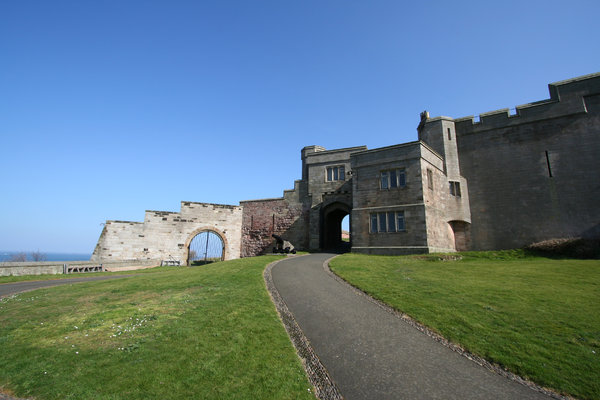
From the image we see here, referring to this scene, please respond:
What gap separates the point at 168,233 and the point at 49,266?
9757mm

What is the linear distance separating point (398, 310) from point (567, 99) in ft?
79.9

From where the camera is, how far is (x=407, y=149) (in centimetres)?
2273

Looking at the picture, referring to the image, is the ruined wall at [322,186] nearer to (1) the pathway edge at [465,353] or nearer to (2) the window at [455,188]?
(2) the window at [455,188]

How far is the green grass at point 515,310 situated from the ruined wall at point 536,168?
26.0 ft

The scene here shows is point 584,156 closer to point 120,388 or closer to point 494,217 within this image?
point 494,217

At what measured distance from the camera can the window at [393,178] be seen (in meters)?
22.9

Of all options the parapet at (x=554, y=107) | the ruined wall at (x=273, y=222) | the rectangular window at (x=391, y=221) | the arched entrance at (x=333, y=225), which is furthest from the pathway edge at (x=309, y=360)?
the parapet at (x=554, y=107)

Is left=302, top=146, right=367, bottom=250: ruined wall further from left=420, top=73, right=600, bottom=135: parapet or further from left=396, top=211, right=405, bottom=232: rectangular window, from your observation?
left=420, top=73, right=600, bottom=135: parapet

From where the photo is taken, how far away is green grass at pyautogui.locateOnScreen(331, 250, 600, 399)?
219 inches

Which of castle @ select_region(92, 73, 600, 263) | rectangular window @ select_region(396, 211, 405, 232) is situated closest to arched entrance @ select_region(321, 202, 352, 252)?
castle @ select_region(92, 73, 600, 263)

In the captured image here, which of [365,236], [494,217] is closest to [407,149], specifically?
[365,236]

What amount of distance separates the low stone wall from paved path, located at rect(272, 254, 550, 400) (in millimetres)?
21075

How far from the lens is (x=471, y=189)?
25391 millimetres

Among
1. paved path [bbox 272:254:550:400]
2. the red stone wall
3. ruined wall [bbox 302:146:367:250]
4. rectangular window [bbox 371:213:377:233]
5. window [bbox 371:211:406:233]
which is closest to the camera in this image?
paved path [bbox 272:254:550:400]
